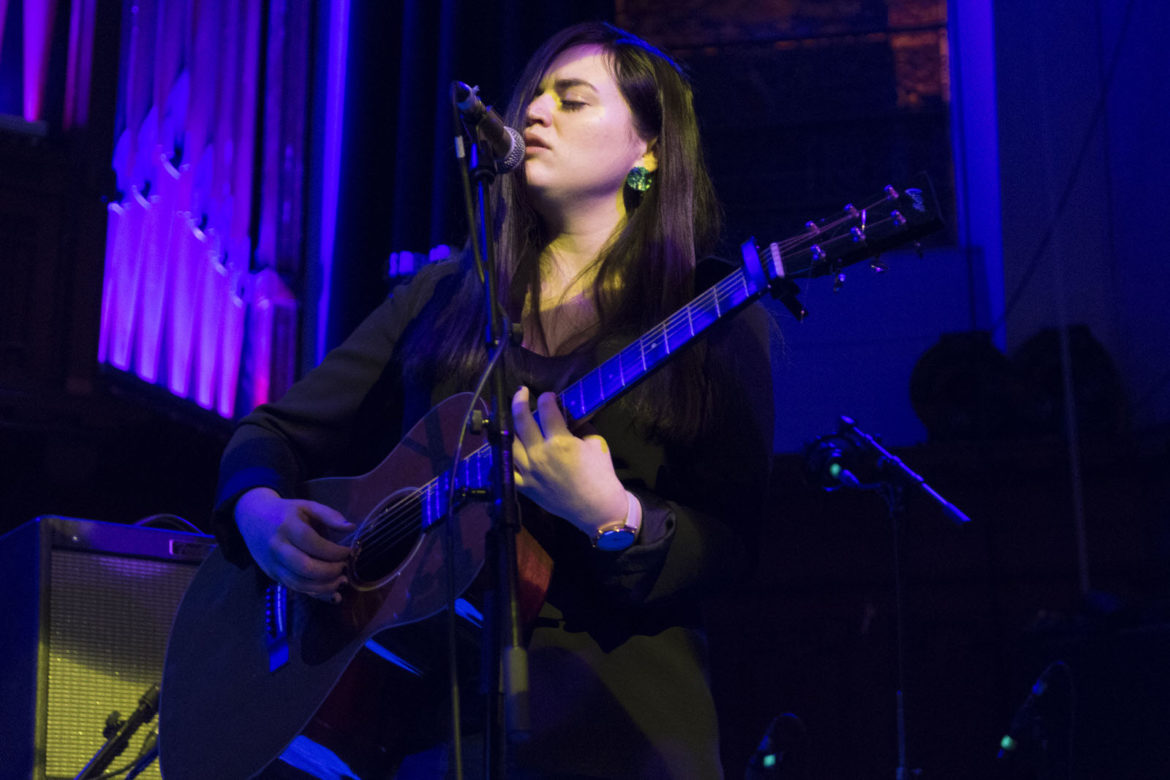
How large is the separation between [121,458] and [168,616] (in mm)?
555

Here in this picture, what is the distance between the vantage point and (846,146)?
5.45 meters

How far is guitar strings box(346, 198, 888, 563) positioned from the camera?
161cm

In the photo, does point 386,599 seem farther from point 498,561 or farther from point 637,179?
point 637,179

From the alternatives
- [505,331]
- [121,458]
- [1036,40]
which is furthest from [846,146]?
[505,331]

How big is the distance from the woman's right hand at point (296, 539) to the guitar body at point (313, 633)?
0.14 feet

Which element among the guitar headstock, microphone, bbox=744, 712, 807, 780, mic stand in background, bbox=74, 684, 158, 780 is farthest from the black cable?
mic stand in background, bbox=74, 684, 158, 780

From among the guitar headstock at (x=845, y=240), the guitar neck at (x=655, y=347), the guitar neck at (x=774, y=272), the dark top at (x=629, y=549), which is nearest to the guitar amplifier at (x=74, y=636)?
the dark top at (x=629, y=549)

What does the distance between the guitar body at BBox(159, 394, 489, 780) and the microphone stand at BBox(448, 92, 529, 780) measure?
0.22 m

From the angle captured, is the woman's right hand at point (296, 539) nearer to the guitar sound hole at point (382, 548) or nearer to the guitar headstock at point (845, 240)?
the guitar sound hole at point (382, 548)

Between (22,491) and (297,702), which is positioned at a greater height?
(22,491)

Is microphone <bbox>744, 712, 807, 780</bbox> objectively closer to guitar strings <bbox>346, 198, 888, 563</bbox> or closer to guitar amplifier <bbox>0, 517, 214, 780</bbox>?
guitar amplifier <bbox>0, 517, 214, 780</bbox>

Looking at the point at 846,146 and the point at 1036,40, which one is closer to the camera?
the point at 1036,40

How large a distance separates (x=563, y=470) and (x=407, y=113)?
2.34 m

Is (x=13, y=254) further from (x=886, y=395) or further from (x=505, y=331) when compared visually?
(x=886, y=395)
